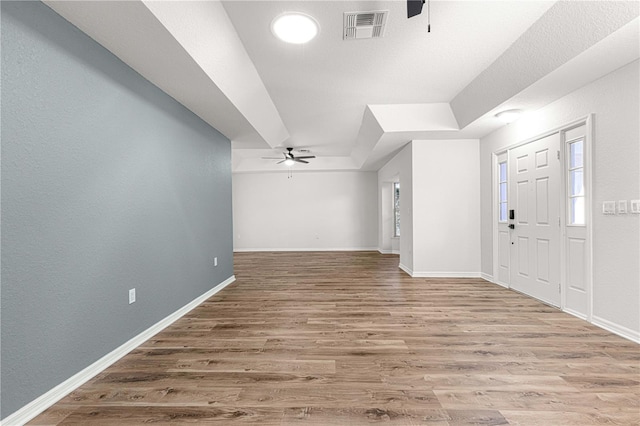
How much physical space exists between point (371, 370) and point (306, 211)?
24.4ft

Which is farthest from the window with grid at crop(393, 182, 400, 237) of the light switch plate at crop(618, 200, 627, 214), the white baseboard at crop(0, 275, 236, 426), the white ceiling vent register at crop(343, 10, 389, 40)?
the white baseboard at crop(0, 275, 236, 426)

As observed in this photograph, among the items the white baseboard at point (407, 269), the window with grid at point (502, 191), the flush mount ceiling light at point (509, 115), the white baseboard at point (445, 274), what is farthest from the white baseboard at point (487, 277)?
the flush mount ceiling light at point (509, 115)

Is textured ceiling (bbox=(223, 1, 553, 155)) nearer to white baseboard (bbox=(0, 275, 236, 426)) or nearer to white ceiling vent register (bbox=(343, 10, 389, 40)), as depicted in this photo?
white ceiling vent register (bbox=(343, 10, 389, 40))

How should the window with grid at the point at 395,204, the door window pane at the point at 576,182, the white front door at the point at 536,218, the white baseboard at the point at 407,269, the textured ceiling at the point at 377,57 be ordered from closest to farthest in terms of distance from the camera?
the textured ceiling at the point at 377,57 → the door window pane at the point at 576,182 → the white front door at the point at 536,218 → the white baseboard at the point at 407,269 → the window with grid at the point at 395,204

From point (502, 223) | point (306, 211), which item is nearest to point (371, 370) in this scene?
point (502, 223)

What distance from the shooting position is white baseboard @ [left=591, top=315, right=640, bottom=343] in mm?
2473

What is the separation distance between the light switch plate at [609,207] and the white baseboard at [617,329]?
Result: 1.07m

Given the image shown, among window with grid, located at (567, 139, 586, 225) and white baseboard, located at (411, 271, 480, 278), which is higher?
window with grid, located at (567, 139, 586, 225)

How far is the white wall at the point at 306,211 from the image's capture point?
9.30 m

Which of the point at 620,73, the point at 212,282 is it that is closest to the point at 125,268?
the point at 212,282

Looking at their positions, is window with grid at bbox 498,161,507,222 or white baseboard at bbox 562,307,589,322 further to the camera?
window with grid at bbox 498,161,507,222

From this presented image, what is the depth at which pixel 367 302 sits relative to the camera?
3.75 metres

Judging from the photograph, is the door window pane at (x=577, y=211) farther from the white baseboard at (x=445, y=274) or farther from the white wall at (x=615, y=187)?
the white baseboard at (x=445, y=274)

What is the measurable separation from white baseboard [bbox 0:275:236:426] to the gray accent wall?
0.04 meters
